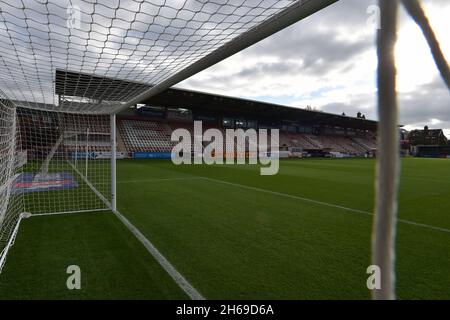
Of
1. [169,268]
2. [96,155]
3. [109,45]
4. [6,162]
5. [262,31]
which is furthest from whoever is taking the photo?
[96,155]

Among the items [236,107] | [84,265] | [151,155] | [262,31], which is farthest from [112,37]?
[236,107]

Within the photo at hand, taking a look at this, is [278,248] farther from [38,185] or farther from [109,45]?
[38,185]

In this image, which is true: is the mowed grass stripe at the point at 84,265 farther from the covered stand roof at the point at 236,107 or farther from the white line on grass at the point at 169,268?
the covered stand roof at the point at 236,107

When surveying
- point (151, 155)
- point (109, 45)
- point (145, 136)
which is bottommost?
point (151, 155)

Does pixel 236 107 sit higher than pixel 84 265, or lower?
higher

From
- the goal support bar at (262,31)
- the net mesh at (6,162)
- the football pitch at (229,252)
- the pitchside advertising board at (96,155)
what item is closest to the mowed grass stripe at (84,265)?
the football pitch at (229,252)

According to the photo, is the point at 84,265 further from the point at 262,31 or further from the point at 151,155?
the point at 151,155

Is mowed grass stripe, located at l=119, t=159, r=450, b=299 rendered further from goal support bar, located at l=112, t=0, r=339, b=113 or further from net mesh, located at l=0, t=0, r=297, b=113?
net mesh, located at l=0, t=0, r=297, b=113

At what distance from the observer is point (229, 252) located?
3438mm

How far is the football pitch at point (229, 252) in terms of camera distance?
8.38ft

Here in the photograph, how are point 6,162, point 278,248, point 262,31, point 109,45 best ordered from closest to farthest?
point 262,31 < point 109,45 < point 278,248 < point 6,162

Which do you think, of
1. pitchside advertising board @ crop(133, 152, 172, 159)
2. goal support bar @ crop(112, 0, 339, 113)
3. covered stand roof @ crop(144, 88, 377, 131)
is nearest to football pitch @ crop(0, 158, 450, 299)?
goal support bar @ crop(112, 0, 339, 113)

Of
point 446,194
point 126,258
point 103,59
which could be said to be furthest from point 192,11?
point 446,194

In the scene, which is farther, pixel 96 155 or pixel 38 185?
pixel 96 155
